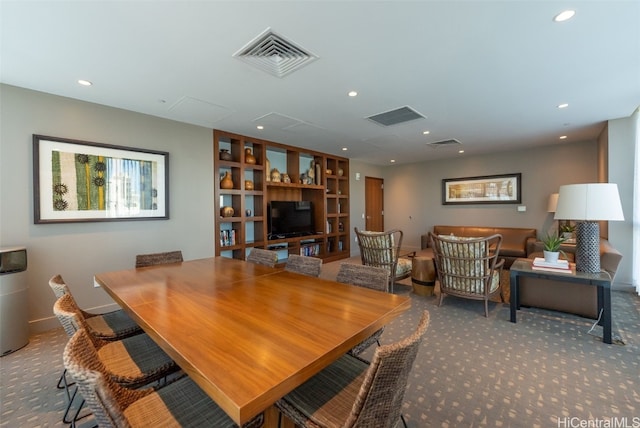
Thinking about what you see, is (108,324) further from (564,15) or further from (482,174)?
(482,174)

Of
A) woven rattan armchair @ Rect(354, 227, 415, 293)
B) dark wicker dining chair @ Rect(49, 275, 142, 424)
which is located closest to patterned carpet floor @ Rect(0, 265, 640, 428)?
dark wicker dining chair @ Rect(49, 275, 142, 424)

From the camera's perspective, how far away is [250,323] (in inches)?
49.2

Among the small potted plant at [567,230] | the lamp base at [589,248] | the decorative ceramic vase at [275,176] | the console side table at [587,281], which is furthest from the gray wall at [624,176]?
the decorative ceramic vase at [275,176]

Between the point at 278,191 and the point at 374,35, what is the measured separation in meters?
4.03

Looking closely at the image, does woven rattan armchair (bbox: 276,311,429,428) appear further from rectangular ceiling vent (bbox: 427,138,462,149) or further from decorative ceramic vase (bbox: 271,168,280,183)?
rectangular ceiling vent (bbox: 427,138,462,149)

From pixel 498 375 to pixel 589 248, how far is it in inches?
69.5

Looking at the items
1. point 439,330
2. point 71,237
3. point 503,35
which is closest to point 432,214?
point 439,330

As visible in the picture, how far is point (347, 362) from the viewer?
4.60 ft

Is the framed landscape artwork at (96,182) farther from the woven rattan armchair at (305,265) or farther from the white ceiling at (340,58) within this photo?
the woven rattan armchair at (305,265)

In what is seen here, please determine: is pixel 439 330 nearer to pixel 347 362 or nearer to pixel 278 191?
pixel 347 362

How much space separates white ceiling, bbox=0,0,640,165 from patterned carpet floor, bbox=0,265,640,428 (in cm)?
253

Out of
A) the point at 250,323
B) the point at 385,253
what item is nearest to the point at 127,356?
the point at 250,323

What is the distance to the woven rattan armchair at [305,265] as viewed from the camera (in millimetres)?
2287

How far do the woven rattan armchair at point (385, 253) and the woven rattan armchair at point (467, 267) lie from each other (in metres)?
0.61
